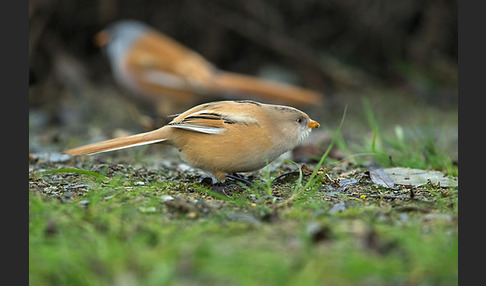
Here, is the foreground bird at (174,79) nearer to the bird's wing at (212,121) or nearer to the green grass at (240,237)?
the bird's wing at (212,121)

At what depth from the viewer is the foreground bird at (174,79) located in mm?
7594

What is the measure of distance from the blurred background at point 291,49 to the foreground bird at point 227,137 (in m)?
3.69

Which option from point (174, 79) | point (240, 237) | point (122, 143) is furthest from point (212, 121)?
point (174, 79)

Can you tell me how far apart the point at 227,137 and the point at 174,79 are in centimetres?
377

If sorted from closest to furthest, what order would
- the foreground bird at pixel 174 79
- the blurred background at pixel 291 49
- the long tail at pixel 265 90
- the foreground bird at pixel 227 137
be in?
the foreground bird at pixel 227 137 → the long tail at pixel 265 90 → the foreground bird at pixel 174 79 → the blurred background at pixel 291 49

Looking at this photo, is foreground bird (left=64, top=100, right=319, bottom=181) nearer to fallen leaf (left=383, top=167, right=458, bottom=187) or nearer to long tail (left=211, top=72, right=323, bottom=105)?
fallen leaf (left=383, top=167, right=458, bottom=187)

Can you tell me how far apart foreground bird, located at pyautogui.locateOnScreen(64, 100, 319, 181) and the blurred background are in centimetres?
369

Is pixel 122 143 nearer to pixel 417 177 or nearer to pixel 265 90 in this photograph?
pixel 417 177

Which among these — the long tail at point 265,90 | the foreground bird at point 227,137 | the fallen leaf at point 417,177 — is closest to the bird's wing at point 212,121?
the foreground bird at point 227,137

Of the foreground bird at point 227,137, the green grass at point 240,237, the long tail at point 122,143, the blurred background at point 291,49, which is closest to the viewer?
the green grass at point 240,237

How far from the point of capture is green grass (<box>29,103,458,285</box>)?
2469mm

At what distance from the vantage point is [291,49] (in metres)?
8.82

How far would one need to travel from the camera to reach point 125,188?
394cm

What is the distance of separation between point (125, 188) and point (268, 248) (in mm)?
1543
